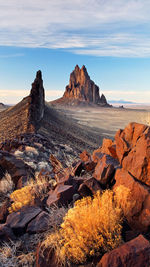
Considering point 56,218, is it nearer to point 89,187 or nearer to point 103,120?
point 89,187

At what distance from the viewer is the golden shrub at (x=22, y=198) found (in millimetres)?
4973

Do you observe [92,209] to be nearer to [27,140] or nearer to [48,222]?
[48,222]

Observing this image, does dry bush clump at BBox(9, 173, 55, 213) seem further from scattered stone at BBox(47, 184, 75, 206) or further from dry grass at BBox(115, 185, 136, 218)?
dry grass at BBox(115, 185, 136, 218)

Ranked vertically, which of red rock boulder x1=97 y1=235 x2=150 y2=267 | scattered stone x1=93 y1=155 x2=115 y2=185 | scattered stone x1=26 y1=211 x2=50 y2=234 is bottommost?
scattered stone x1=26 y1=211 x2=50 y2=234

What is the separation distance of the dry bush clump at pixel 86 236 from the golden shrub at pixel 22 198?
61.7 inches


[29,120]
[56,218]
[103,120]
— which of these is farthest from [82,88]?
[56,218]

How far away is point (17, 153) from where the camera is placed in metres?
9.58

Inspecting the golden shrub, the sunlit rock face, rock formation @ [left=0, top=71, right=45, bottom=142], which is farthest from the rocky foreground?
the sunlit rock face

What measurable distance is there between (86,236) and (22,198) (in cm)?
234

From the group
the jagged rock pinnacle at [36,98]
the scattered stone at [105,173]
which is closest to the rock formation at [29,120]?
the jagged rock pinnacle at [36,98]

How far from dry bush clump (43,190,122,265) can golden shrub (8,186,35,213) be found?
157 cm

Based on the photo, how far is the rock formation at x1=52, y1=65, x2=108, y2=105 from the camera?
12762 cm

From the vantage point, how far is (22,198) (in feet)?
17.4

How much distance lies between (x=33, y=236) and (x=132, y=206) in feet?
5.66
